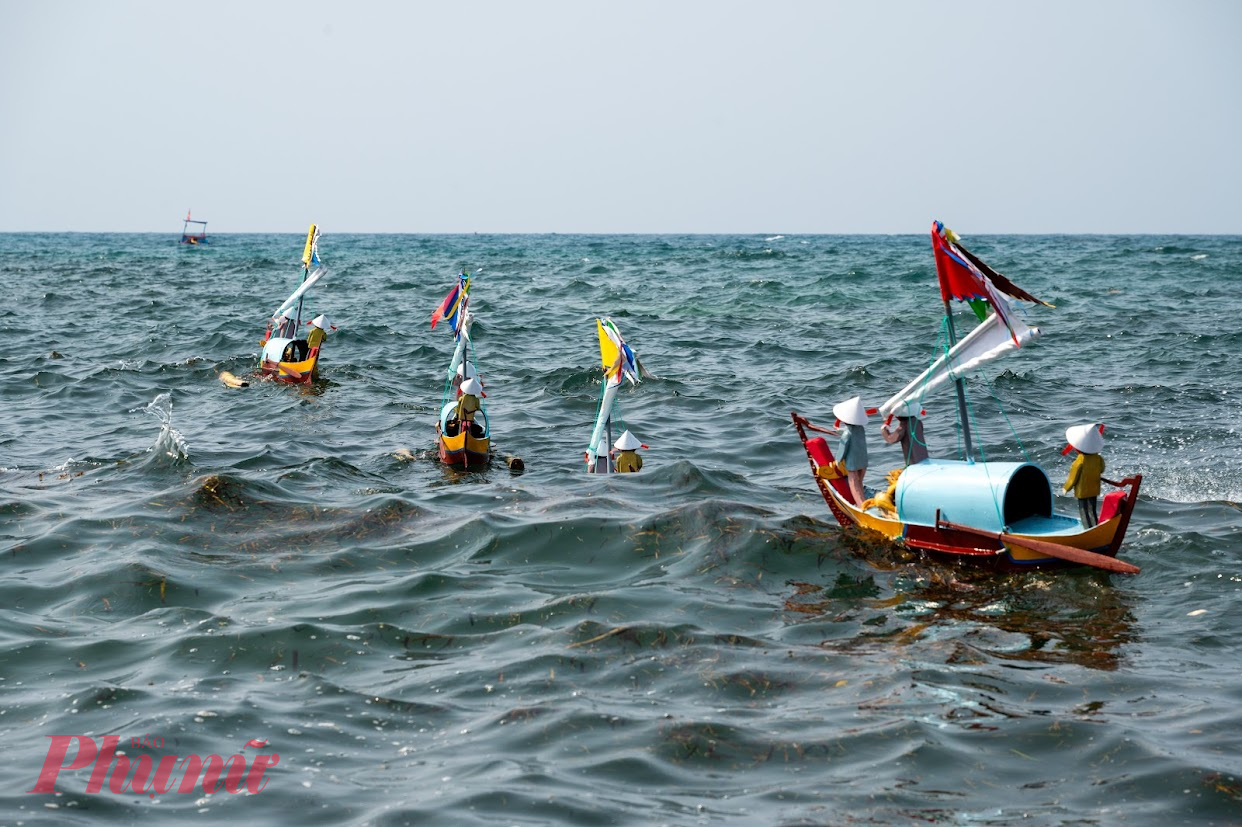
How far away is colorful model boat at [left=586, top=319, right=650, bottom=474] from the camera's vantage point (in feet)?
52.0

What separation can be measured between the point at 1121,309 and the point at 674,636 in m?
35.3

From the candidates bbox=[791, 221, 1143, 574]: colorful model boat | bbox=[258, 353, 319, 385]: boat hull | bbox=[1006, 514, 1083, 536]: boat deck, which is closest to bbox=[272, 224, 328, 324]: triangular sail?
bbox=[258, 353, 319, 385]: boat hull

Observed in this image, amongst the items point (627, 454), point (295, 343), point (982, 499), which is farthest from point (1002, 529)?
point (295, 343)

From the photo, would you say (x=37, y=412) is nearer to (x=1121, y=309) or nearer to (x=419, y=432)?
(x=419, y=432)

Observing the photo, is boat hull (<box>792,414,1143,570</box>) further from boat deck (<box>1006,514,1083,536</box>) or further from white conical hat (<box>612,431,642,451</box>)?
white conical hat (<box>612,431,642,451</box>)

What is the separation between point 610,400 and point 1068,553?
6.81 m

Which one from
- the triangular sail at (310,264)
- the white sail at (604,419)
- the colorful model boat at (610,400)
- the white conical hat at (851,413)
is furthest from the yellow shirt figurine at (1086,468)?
the triangular sail at (310,264)

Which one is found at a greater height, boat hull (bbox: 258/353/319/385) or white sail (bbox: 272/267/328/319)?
white sail (bbox: 272/267/328/319)

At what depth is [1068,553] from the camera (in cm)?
1210

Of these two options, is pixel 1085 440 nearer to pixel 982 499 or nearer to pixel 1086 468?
pixel 1086 468

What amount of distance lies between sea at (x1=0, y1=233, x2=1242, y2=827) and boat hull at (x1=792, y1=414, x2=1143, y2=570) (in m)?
0.23

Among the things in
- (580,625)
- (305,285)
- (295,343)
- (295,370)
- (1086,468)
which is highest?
Result: (305,285)

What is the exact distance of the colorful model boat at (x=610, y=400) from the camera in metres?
15.9

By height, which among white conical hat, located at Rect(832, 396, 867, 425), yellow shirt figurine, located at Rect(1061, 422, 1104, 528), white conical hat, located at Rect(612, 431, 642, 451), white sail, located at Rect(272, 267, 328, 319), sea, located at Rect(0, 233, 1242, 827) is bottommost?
sea, located at Rect(0, 233, 1242, 827)
